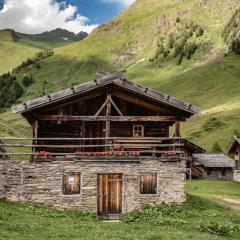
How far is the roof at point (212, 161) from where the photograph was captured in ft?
238

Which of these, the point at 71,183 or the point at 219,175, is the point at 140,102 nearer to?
the point at 71,183

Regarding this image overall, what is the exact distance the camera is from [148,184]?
31891mm

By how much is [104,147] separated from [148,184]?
4.54 m

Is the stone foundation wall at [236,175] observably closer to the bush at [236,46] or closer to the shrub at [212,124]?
the shrub at [212,124]

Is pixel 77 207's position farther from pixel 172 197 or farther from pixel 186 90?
pixel 186 90

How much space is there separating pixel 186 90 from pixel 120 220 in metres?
135

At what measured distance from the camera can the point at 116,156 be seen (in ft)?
104

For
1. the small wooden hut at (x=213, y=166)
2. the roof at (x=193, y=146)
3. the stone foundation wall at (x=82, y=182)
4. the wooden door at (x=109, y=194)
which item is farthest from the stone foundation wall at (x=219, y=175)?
the wooden door at (x=109, y=194)

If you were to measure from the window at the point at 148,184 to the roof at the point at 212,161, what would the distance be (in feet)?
135

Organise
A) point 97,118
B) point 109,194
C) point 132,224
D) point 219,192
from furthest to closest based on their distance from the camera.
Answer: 1. point 219,192
2. point 97,118
3. point 109,194
4. point 132,224

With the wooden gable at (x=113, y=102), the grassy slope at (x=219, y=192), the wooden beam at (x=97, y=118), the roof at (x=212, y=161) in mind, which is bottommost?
the grassy slope at (x=219, y=192)

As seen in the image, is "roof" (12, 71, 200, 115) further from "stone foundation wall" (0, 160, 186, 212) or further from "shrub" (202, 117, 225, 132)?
"shrub" (202, 117, 225, 132)

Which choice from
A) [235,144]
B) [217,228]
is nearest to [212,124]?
[235,144]

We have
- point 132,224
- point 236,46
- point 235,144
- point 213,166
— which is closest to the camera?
point 132,224
